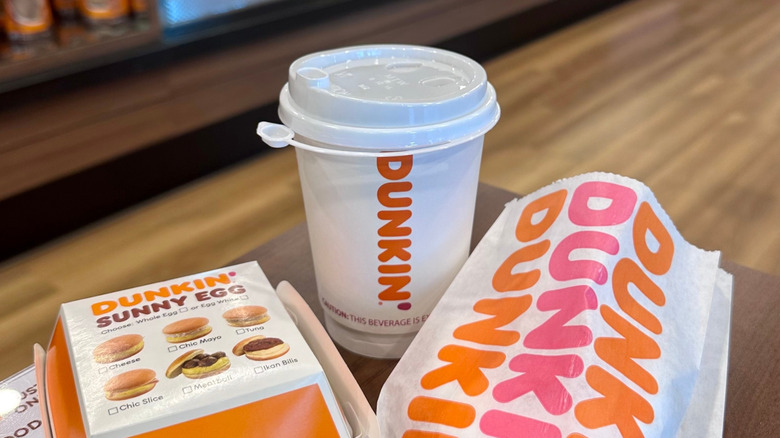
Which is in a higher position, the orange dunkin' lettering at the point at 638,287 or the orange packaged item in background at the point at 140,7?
the orange packaged item in background at the point at 140,7

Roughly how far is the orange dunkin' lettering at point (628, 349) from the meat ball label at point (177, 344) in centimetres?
25

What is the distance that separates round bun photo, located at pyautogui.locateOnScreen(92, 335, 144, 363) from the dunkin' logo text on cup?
23cm

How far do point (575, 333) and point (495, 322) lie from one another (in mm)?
82

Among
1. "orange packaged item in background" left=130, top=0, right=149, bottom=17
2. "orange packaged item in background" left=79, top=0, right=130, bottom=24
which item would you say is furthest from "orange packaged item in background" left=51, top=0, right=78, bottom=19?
"orange packaged item in background" left=130, top=0, right=149, bottom=17

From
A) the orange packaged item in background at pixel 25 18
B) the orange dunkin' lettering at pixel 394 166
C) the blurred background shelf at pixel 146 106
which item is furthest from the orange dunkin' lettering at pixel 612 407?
the orange packaged item in background at pixel 25 18

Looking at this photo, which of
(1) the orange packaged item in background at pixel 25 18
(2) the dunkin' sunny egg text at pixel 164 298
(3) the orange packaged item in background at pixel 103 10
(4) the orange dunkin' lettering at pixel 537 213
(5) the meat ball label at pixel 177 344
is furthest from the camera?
(3) the orange packaged item in background at pixel 103 10

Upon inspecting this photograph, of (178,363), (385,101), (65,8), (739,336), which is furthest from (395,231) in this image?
(65,8)

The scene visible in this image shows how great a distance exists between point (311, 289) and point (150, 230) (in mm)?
1119

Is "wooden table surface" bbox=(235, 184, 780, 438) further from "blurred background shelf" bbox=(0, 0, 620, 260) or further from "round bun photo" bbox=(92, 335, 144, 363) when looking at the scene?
"blurred background shelf" bbox=(0, 0, 620, 260)

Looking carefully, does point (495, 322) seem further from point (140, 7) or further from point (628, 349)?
point (140, 7)

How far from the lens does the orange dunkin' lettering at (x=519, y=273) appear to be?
0.64 meters

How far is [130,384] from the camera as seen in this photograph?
0.48 m

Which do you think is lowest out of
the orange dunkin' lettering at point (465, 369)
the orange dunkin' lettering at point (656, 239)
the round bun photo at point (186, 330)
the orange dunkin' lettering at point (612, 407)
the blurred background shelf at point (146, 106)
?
the blurred background shelf at point (146, 106)

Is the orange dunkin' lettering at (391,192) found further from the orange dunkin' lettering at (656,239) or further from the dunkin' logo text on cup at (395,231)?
the orange dunkin' lettering at (656,239)
